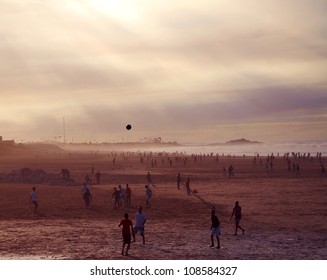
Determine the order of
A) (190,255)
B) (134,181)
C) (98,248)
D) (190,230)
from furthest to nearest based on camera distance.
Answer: (134,181) < (190,230) < (98,248) < (190,255)

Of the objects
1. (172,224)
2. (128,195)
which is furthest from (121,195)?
(172,224)

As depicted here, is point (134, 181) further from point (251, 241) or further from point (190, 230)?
point (251, 241)

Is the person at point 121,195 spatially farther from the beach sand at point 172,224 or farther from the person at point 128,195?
the beach sand at point 172,224

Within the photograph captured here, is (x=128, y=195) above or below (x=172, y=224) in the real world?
above

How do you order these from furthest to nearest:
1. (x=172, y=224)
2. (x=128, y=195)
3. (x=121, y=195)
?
(x=128, y=195), (x=121, y=195), (x=172, y=224)

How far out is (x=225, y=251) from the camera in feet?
56.0

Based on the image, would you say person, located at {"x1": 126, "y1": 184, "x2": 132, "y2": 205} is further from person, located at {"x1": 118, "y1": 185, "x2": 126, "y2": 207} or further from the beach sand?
the beach sand

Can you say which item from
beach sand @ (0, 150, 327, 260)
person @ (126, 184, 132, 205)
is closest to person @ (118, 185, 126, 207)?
person @ (126, 184, 132, 205)

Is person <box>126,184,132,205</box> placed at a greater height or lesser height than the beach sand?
greater

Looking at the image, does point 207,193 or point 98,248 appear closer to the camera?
point 98,248

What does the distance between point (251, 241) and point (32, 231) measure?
10155mm

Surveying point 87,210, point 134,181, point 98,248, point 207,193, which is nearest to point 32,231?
point 98,248

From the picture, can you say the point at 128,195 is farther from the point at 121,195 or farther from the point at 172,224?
the point at 172,224

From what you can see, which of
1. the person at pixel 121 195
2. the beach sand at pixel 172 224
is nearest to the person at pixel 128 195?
the person at pixel 121 195
